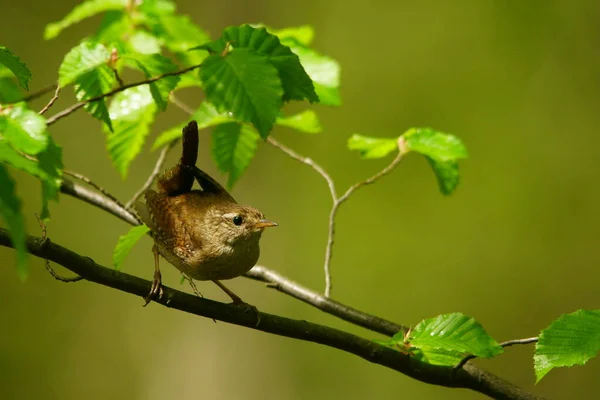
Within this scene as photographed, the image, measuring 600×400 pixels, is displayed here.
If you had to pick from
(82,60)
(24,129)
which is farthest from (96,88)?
(24,129)

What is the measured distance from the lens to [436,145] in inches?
62.7

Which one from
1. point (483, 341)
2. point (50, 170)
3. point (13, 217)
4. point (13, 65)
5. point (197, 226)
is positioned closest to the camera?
point (13, 217)

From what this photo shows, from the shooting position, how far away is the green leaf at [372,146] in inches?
64.5

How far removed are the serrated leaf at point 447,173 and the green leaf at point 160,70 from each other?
Result: 2.22 feet

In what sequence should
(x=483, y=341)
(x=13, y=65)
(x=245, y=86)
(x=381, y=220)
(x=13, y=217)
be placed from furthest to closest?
(x=381, y=220) → (x=483, y=341) → (x=245, y=86) → (x=13, y=65) → (x=13, y=217)

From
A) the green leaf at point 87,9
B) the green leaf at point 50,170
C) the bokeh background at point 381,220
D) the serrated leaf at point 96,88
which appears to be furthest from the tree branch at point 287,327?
the bokeh background at point 381,220

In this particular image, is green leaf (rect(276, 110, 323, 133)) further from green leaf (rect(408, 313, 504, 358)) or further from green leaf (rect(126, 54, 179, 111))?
green leaf (rect(408, 313, 504, 358))

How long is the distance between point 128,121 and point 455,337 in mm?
919

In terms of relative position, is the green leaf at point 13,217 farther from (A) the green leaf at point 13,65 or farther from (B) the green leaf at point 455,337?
(B) the green leaf at point 455,337

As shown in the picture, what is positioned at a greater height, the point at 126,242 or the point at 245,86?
the point at 245,86

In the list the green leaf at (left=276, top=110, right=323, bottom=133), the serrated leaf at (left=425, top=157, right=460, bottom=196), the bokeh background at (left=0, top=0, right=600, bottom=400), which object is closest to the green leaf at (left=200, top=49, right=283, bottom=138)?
the green leaf at (left=276, top=110, right=323, bottom=133)

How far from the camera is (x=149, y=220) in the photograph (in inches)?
61.9

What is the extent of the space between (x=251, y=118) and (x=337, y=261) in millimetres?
2285

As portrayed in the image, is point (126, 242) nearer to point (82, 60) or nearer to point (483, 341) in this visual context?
point (82, 60)
